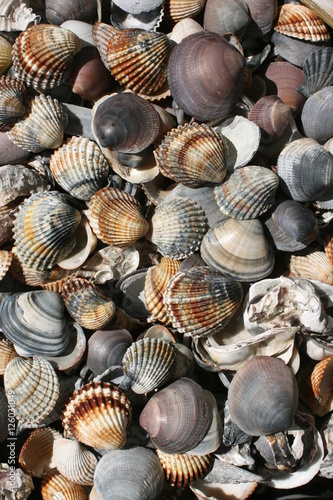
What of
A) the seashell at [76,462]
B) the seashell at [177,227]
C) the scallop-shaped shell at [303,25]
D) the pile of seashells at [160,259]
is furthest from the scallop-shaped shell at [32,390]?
the scallop-shaped shell at [303,25]

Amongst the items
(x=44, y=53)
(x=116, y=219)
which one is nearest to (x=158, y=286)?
(x=116, y=219)

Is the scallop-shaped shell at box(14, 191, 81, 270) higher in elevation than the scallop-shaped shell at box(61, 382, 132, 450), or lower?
higher

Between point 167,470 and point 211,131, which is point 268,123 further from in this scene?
point 167,470

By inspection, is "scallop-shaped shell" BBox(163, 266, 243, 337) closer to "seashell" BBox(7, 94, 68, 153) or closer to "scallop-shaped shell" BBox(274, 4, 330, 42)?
"seashell" BBox(7, 94, 68, 153)

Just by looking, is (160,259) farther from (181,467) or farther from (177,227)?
(181,467)

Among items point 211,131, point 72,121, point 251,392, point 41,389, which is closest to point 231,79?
point 211,131

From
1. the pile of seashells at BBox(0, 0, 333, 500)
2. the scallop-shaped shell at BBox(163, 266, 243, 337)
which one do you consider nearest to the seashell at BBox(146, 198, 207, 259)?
the pile of seashells at BBox(0, 0, 333, 500)
